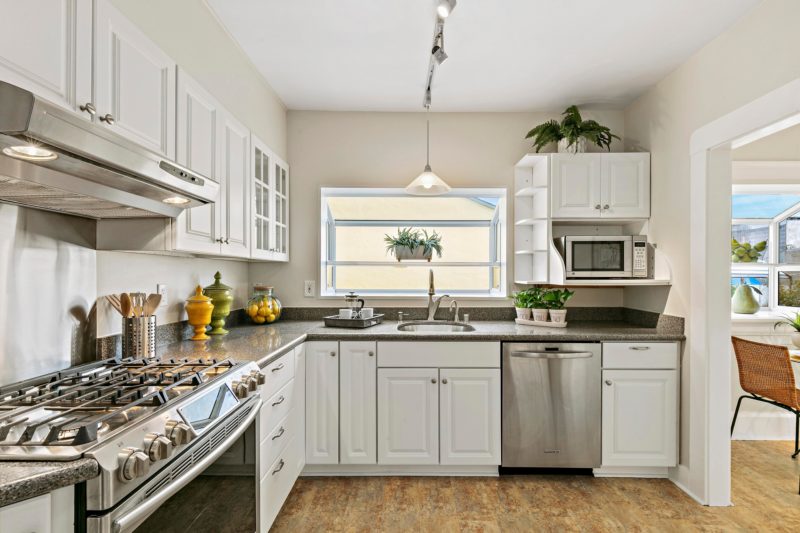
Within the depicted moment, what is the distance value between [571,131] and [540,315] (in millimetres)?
1277

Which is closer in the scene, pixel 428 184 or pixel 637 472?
pixel 637 472

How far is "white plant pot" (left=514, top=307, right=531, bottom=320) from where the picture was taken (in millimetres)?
3322

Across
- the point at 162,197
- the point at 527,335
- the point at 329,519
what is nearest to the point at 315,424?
the point at 329,519

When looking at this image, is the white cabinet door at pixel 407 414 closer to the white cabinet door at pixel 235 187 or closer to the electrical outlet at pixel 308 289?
the electrical outlet at pixel 308 289

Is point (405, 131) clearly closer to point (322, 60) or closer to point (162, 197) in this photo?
→ point (322, 60)

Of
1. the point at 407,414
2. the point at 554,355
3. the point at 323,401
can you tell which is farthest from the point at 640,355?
the point at 323,401

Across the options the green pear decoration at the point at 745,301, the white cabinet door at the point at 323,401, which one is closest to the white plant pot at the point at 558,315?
the white cabinet door at the point at 323,401

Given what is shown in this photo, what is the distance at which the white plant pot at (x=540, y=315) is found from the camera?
3.25 meters

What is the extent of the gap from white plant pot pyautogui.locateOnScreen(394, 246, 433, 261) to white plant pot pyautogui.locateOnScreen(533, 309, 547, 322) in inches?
35.8

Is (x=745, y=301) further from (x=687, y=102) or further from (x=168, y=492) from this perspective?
(x=168, y=492)

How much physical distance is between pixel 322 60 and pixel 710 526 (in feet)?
10.7

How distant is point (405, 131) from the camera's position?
3.64 meters

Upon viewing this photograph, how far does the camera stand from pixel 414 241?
12.1 ft

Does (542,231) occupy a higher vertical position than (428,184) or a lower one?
lower
